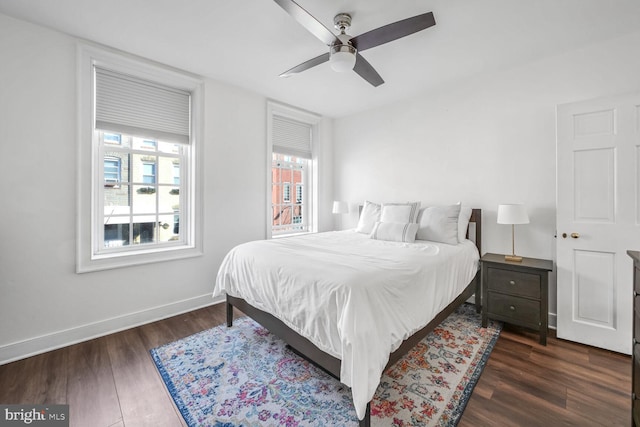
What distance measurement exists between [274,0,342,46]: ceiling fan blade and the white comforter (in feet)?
5.12

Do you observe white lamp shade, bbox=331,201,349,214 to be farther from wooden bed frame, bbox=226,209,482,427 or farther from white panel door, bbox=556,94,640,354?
white panel door, bbox=556,94,640,354

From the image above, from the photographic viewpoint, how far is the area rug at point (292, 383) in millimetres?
1553

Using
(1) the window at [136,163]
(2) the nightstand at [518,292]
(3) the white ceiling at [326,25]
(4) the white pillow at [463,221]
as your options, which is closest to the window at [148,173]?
(1) the window at [136,163]

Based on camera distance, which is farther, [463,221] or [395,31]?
[463,221]

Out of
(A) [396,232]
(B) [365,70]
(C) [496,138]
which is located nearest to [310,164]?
(A) [396,232]

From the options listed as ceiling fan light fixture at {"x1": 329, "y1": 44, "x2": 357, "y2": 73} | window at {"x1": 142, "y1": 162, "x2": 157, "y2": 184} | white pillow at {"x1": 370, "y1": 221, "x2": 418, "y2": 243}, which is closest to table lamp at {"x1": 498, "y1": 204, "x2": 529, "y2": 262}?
white pillow at {"x1": 370, "y1": 221, "x2": 418, "y2": 243}

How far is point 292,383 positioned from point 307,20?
93.2 inches

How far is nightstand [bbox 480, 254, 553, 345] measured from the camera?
2363 millimetres

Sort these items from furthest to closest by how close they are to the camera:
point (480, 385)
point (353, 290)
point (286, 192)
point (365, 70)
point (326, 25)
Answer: point (286, 192) < point (365, 70) < point (326, 25) < point (480, 385) < point (353, 290)

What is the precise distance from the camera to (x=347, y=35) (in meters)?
2.02

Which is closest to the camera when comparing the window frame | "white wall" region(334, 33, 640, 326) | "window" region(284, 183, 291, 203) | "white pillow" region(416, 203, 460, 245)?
"white wall" region(334, 33, 640, 326)

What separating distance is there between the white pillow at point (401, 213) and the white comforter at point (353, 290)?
589mm

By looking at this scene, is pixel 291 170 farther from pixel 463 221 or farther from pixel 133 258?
pixel 463 221

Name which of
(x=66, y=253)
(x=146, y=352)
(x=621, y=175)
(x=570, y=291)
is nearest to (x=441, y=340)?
(x=570, y=291)
